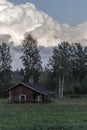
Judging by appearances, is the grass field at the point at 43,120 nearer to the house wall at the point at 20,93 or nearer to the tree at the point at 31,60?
the house wall at the point at 20,93

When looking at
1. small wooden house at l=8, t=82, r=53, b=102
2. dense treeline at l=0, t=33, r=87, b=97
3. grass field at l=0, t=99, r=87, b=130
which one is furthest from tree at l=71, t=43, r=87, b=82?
grass field at l=0, t=99, r=87, b=130

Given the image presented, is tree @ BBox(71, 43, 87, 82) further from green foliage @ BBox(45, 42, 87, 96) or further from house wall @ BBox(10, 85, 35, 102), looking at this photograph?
house wall @ BBox(10, 85, 35, 102)

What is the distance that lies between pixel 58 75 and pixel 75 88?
8.55 metres

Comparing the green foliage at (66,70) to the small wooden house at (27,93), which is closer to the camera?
the small wooden house at (27,93)

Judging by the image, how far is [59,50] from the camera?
126 meters

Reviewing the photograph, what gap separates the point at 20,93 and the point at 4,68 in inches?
1286

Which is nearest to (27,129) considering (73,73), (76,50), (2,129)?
(2,129)

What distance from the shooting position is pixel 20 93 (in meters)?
87.1

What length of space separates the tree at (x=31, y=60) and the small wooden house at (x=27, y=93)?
2598 cm

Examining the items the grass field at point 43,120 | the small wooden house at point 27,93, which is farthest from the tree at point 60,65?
the grass field at point 43,120

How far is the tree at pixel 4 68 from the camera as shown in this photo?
106850mm

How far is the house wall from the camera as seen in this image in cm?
8607

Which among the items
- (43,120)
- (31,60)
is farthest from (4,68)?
(43,120)

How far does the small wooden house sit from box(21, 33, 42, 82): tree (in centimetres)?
2598
